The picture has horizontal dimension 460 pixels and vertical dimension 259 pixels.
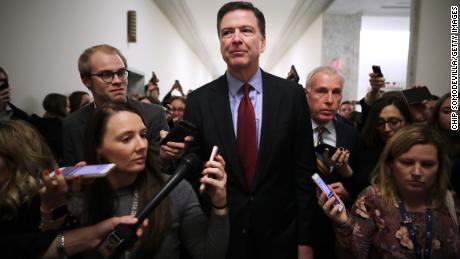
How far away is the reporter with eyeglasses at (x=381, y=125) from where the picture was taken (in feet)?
6.85

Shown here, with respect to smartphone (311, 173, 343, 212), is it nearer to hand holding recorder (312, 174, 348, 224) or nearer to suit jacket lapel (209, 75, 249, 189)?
hand holding recorder (312, 174, 348, 224)

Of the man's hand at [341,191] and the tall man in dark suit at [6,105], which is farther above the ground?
the tall man in dark suit at [6,105]

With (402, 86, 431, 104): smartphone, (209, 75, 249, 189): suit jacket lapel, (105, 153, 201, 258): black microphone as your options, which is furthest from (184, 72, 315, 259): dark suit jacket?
(402, 86, 431, 104): smartphone

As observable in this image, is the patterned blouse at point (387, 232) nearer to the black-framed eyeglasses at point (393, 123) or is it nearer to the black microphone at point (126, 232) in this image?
the black-framed eyeglasses at point (393, 123)

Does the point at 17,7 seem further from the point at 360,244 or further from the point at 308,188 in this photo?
the point at 360,244

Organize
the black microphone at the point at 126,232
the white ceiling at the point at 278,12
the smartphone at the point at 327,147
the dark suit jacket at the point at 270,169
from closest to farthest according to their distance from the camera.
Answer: the black microphone at the point at 126,232 → the dark suit jacket at the point at 270,169 → the smartphone at the point at 327,147 → the white ceiling at the point at 278,12

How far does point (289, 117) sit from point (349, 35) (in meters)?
6.22

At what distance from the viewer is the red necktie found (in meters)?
1.54

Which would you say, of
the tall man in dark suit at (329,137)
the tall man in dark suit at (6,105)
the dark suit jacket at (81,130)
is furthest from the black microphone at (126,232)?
the tall man in dark suit at (6,105)

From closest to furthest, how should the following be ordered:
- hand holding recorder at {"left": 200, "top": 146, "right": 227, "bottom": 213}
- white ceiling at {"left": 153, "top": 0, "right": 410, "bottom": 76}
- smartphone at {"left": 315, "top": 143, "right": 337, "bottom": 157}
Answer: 1. hand holding recorder at {"left": 200, "top": 146, "right": 227, "bottom": 213}
2. smartphone at {"left": 315, "top": 143, "right": 337, "bottom": 157}
3. white ceiling at {"left": 153, "top": 0, "right": 410, "bottom": 76}

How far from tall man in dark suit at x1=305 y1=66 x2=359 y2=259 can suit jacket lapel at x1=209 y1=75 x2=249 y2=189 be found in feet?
1.79

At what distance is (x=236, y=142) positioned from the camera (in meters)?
1.54

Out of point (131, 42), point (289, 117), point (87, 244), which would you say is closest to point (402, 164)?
point (289, 117)

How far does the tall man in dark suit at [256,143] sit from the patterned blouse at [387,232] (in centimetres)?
25
